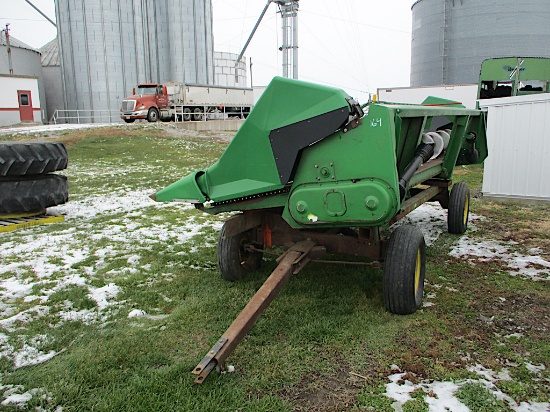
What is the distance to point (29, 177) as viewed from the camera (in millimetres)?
7121

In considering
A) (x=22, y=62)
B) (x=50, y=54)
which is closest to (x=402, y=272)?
(x=22, y=62)

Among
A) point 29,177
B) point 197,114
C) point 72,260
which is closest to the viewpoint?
point 72,260

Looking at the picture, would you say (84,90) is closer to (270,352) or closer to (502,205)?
(502,205)

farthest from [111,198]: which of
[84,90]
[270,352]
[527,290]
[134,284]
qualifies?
[84,90]

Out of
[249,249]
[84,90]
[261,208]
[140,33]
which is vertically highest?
[140,33]

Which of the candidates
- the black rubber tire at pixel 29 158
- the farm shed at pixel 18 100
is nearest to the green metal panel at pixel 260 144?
the black rubber tire at pixel 29 158

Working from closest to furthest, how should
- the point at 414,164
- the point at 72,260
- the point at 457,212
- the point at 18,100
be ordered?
the point at 414,164 → the point at 72,260 → the point at 457,212 → the point at 18,100

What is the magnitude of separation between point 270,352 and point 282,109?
1835 mm

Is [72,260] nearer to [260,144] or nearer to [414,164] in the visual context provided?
[260,144]

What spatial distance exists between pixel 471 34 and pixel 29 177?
1097 inches

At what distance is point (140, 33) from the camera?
33812 millimetres

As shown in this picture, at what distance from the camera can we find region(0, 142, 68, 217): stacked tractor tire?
6.72 metres

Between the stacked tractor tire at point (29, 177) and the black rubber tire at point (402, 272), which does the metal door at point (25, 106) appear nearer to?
the stacked tractor tire at point (29, 177)

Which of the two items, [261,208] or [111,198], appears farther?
[111,198]
